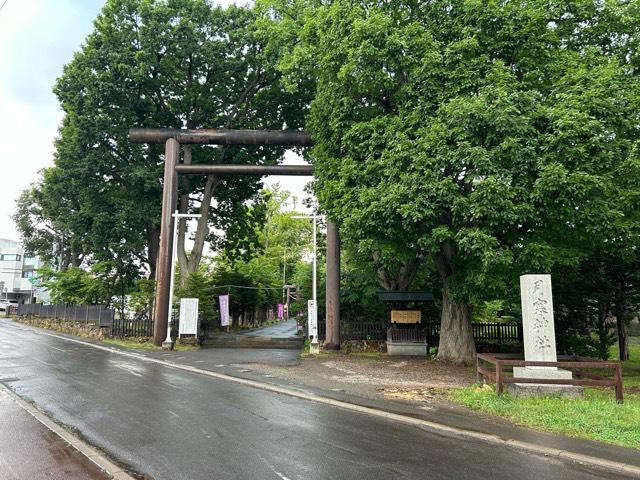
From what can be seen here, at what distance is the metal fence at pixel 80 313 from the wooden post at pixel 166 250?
4902 millimetres

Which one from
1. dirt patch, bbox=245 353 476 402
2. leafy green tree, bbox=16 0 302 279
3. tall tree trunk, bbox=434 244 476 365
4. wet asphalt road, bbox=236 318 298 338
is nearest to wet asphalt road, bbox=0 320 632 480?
dirt patch, bbox=245 353 476 402

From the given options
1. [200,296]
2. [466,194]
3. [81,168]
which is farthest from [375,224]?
[81,168]

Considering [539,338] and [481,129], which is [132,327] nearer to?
[481,129]

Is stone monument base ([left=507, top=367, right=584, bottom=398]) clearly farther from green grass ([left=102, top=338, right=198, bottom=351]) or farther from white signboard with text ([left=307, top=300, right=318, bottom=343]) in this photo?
green grass ([left=102, top=338, right=198, bottom=351])

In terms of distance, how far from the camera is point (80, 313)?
27.2 metres

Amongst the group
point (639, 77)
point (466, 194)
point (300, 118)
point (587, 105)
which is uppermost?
point (300, 118)

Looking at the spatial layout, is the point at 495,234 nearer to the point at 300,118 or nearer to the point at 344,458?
the point at 344,458

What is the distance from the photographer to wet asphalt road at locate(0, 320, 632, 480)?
520cm

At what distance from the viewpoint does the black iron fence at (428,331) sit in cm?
1877

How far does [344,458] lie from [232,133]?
1829 cm

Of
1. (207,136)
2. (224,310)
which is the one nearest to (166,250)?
(207,136)

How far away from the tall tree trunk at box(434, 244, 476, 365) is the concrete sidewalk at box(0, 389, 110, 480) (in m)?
11.7

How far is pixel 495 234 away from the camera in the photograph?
12.2m

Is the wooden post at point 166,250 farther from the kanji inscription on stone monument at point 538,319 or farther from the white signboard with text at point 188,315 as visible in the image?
the kanji inscription on stone monument at point 538,319
